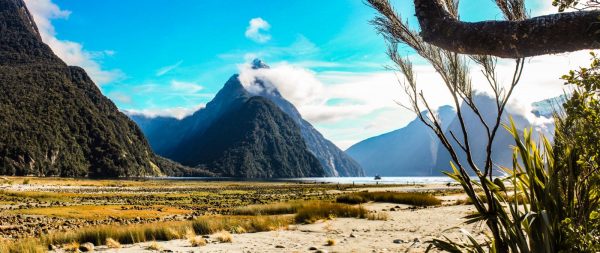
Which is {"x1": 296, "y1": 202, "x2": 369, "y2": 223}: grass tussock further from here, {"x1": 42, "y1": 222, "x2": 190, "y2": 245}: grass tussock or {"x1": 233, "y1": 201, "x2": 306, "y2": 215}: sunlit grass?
{"x1": 42, "y1": 222, "x2": 190, "y2": 245}: grass tussock

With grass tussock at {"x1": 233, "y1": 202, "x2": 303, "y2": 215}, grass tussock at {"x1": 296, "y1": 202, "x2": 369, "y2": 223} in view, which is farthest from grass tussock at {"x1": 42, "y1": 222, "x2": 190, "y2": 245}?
grass tussock at {"x1": 233, "y1": 202, "x2": 303, "y2": 215}

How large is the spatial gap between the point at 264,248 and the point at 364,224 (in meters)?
7.10

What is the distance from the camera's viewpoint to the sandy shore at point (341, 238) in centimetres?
1128

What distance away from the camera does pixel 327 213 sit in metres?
20.6

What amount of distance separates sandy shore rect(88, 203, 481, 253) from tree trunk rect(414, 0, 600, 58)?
18.8 feet

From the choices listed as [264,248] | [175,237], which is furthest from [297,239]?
[175,237]

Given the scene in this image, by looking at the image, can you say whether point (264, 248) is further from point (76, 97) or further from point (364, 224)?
point (76, 97)

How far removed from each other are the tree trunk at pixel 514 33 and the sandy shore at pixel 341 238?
5.72m

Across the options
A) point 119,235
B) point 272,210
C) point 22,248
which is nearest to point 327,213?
point 272,210

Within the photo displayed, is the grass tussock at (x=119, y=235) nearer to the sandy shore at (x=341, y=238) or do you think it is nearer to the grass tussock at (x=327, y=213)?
the sandy shore at (x=341, y=238)

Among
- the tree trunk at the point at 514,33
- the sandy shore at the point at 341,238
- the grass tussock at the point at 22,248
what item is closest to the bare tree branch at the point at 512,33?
the tree trunk at the point at 514,33

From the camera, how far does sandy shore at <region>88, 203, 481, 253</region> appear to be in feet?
37.0

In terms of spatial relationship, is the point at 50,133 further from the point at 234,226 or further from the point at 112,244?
the point at 112,244

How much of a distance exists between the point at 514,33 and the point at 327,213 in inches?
723
